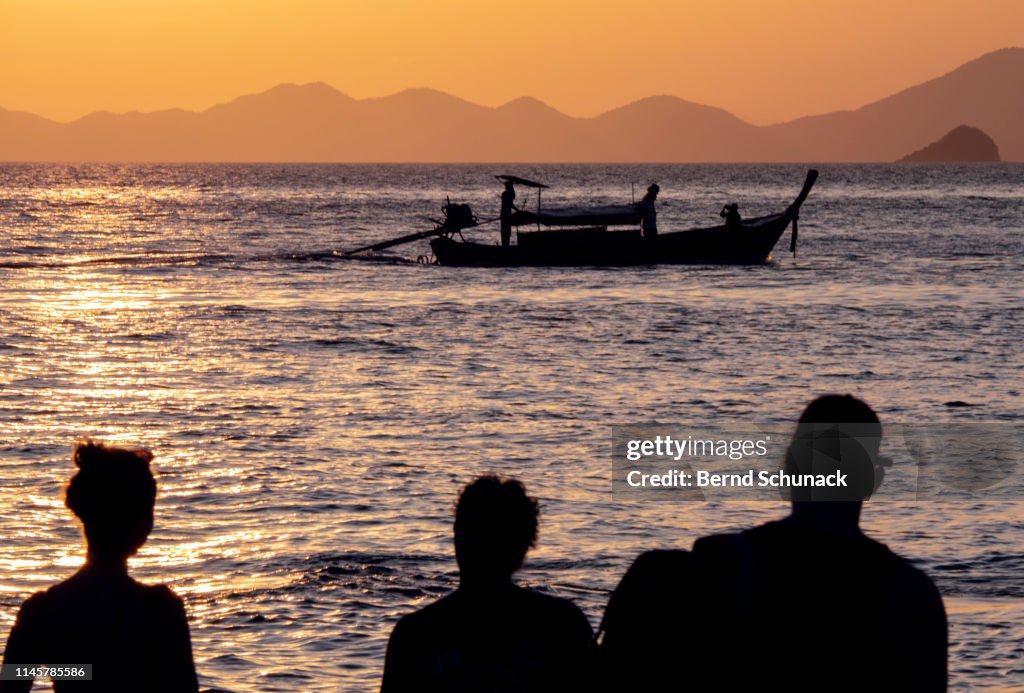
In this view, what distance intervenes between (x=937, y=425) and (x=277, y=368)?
9.99 metres

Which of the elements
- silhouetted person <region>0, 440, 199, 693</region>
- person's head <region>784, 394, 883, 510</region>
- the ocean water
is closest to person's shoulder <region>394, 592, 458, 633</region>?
silhouetted person <region>0, 440, 199, 693</region>

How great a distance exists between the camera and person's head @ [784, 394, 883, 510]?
3115 mm

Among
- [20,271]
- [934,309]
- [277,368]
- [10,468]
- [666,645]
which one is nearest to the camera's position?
[666,645]

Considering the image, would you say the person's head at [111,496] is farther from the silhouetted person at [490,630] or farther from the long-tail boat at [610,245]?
the long-tail boat at [610,245]

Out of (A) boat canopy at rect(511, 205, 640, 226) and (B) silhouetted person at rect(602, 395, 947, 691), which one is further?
(A) boat canopy at rect(511, 205, 640, 226)

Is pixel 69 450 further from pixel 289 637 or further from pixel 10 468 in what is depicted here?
pixel 289 637

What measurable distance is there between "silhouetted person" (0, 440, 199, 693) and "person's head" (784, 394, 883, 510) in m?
1.43

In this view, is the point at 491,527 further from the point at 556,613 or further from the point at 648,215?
the point at 648,215

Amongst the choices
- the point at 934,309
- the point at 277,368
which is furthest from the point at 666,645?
the point at 934,309

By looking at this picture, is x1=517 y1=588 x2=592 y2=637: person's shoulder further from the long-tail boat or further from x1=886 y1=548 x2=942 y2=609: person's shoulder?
the long-tail boat

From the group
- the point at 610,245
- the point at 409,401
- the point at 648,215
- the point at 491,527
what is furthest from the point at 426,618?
the point at 610,245

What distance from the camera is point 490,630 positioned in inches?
124

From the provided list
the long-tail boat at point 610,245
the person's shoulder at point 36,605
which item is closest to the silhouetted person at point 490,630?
the person's shoulder at point 36,605

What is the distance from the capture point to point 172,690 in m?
3.35
